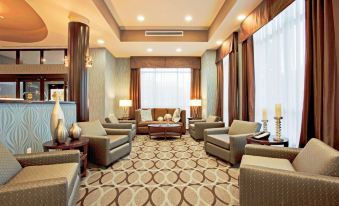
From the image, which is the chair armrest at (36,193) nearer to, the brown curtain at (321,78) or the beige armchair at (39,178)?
the beige armchair at (39,178)

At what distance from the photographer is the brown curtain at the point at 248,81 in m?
3.79

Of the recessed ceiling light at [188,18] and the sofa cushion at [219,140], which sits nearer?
the sofa cushion at [219,140]

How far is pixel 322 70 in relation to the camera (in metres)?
2.09

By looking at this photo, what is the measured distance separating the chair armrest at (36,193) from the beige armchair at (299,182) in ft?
4.65

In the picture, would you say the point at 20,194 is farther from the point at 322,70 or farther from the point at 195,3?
the point at 195,3

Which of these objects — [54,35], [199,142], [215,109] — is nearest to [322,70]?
[199,142]

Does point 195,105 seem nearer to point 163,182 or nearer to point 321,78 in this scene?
point 163,182

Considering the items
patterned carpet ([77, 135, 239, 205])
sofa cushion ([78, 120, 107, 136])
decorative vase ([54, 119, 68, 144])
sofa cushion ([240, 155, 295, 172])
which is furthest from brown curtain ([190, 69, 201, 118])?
decorative vase ([54, 119, 68, 144])

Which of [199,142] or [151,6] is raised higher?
[151,6]

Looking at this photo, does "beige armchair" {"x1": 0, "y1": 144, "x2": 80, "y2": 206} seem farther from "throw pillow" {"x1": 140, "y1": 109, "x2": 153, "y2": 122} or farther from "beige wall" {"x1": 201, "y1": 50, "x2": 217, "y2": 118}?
"beige wall" {"x1": 201, "y1": 50, "x2": 217, "y2": 118}

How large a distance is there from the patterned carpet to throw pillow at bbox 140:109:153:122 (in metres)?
2.57

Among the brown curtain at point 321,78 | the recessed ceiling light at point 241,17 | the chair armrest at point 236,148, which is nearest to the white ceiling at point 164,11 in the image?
the recessed ceiling light at point 241,17

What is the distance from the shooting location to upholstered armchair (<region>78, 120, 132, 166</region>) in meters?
3.00

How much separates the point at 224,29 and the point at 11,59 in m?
7.23
